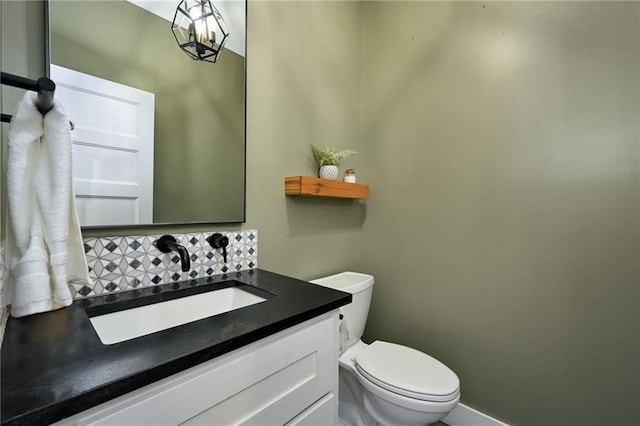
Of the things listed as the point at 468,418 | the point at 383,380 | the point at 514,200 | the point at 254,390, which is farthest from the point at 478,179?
the point at 254,390

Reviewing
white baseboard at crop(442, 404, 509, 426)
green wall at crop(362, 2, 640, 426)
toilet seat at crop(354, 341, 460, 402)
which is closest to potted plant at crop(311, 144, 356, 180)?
green wall at crop(362, 2, 640, 426)

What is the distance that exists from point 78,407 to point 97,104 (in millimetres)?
904

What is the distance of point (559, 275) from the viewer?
1241 millimetres

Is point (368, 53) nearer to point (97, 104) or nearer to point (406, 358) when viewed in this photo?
point (97, 104)

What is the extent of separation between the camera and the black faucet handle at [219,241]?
1.20 meters

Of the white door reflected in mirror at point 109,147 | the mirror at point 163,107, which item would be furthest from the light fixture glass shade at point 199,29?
the white door reflected in mirror at point 109,147

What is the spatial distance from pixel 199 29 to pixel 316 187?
0.85 metres

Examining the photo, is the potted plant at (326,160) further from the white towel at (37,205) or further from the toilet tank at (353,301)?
the white towel at (37,205)

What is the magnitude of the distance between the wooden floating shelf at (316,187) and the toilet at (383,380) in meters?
0.50

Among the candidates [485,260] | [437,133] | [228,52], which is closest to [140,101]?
[228,52]

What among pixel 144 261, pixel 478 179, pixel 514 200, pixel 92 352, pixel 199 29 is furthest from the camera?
pixel 478 179

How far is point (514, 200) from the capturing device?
135cm

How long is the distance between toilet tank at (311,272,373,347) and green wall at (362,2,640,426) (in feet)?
0.93

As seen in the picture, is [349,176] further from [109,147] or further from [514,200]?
[109,147]
